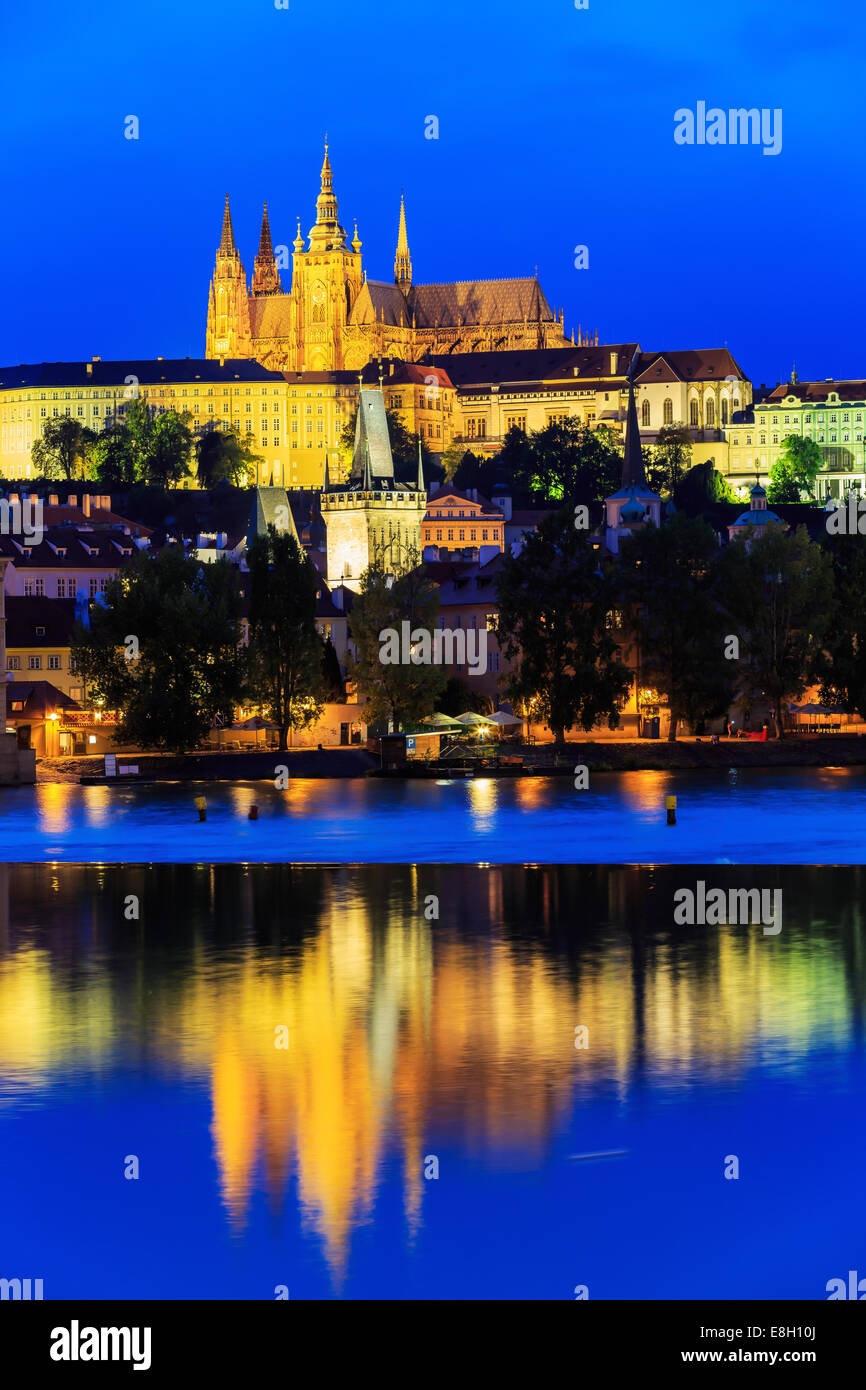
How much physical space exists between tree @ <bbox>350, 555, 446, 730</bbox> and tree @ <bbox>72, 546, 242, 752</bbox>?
323 inches

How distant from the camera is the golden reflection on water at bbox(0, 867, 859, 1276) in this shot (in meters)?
22.5

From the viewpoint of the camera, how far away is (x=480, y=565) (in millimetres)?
131500

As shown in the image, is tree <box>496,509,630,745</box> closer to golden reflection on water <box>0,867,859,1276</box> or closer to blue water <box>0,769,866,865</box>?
blue water <box>0,769,866,865</box>

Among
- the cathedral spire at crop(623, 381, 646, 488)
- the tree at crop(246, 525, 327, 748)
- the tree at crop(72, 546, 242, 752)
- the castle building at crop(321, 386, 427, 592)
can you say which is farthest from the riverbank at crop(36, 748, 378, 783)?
the cathedral spire at crop(623, 381, 646, 488)

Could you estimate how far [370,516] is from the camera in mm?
152125

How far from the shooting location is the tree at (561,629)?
309 ft

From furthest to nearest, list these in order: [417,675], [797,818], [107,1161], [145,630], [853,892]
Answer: [417,675]
[145,630]
[797,818]
[853,892]
[107,1161]

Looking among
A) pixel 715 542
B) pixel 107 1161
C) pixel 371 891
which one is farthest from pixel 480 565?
pixel 107 1161

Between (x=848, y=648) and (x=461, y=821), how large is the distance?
123ft

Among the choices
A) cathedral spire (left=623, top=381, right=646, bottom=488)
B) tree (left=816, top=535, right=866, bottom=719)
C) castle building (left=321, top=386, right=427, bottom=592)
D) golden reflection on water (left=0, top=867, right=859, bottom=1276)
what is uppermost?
cathedral spire (left=623, top=381, right=646, bottom=488)

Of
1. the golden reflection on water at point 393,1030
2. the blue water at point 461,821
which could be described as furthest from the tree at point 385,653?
the golden reflection on water at point 393,1030

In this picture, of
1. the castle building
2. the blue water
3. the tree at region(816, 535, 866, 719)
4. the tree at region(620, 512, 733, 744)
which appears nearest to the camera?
the blue water
